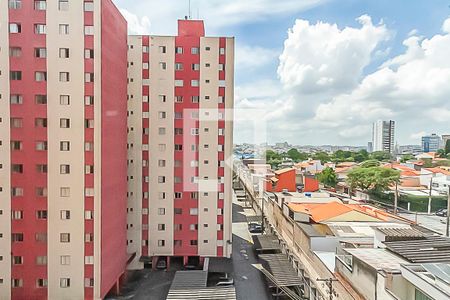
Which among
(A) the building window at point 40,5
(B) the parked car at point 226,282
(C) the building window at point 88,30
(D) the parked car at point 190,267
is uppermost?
(A) the building window at point 40,5

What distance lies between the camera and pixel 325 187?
2139 cm

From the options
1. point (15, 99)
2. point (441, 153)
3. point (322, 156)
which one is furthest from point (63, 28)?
point (441, 153)

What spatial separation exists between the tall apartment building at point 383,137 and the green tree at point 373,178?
295 cm

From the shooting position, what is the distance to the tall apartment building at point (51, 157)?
24.5 feet

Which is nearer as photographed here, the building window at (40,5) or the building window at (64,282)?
the building window at (40,5)

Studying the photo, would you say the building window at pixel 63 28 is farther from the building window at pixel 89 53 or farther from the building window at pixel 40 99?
the building window at pixel 40 99

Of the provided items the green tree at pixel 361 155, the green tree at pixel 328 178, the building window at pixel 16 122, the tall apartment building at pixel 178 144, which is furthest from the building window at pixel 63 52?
the green tree at pixel 361 155

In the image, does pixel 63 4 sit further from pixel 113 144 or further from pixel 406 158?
pixel 406 158

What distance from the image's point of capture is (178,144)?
34.6 ft

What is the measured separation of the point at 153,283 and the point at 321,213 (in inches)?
223

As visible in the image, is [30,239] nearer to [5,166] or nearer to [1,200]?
[1,200]

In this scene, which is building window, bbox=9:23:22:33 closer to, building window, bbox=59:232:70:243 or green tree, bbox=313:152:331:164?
building window, bbox=59:232:70:243

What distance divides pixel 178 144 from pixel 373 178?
13974 millimetres

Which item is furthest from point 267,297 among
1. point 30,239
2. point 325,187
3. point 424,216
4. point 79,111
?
point 325,187
